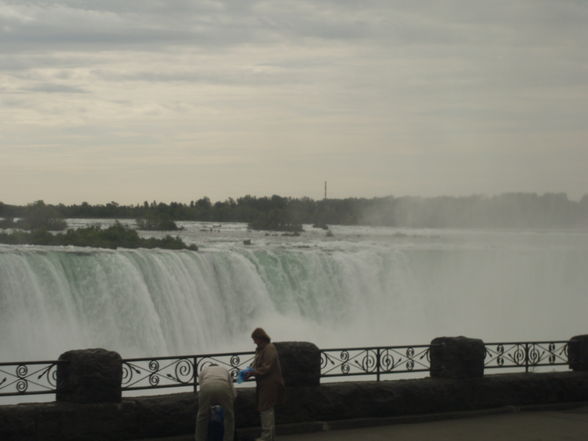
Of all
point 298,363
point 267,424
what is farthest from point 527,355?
point 267,424

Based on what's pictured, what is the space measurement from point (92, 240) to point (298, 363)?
71.7 feet

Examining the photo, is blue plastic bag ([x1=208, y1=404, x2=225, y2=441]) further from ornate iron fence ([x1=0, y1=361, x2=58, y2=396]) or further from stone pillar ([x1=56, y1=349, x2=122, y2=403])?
ornate iron fence ([x1=0, y1=361, x2=58, y2=396])

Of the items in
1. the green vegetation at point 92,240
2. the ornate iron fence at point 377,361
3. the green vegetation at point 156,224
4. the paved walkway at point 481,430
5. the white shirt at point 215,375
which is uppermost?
the green vegetation at point 156,224

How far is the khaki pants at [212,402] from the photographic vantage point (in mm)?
7523

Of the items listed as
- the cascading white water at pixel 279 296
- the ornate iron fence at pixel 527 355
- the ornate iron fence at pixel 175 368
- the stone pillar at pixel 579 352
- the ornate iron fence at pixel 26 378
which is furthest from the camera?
the cascading white water at pixel 279 296

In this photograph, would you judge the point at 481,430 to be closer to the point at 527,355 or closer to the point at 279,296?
the point at 527,355

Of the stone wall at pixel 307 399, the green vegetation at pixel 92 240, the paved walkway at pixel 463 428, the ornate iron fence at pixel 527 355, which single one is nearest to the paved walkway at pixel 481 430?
the paved walkway at pixel 463 428

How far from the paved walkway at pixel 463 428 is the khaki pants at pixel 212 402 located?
82cm

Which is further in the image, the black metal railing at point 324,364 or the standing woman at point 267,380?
the black metal railing at point 324,364

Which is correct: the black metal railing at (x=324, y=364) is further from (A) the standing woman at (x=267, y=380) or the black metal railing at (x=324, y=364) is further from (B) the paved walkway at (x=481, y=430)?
(B) the paved walkway at (x=481, y=430)

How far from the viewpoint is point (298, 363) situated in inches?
360

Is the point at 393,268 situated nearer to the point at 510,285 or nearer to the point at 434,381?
the point at 510,285

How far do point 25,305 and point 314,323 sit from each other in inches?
392

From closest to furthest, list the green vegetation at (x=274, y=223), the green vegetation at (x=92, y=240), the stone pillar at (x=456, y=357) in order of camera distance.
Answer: the stone pillar at (x=456, y=357) → the green vegetation at (x=92, y=240) → the green vegetation at (x=274, y=223)
